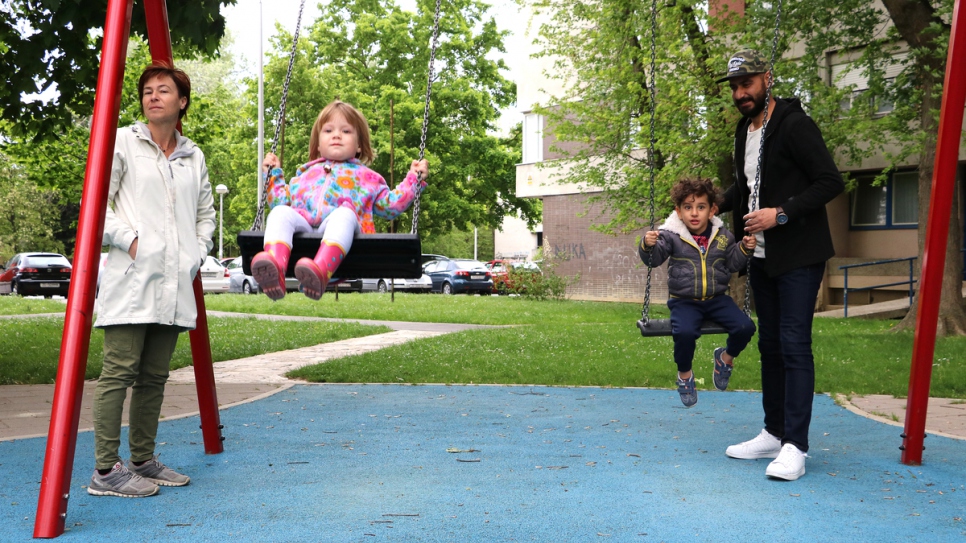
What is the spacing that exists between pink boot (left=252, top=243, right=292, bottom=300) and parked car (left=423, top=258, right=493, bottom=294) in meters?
28.9

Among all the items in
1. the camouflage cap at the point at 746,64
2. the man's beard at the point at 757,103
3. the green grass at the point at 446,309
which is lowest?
the green grass at the point at 446,309

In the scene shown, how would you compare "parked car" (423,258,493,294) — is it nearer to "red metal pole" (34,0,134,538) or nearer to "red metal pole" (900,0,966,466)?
"red metal pole" (900,0,966,466)

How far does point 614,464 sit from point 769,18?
11.4 metres

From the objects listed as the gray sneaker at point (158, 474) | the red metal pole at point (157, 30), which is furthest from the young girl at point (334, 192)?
the gray sneaker at point (158, 474)

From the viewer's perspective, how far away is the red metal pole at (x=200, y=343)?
5.71 meters

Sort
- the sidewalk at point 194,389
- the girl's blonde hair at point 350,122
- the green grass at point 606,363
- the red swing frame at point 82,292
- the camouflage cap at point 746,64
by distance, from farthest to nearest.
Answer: the green grass at point 606,363 < the sidewalk at point 194,389 < the girl's blonde hair at point 350,122 < the camouflage cap at point 746,64 < the red swing frame at point 82,292

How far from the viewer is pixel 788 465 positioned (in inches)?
208

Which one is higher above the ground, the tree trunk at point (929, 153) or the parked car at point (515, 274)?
the tree trunk at point (929, 153)

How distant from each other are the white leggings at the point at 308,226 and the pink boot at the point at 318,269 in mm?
58

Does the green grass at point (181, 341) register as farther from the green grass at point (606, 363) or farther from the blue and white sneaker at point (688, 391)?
the blue and white sneaker at point (688, 391)

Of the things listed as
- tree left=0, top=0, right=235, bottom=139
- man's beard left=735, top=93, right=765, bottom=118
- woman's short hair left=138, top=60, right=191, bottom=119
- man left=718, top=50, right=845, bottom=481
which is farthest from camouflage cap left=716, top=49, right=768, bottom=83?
tree left=0, top=0, right=235, bottom=139

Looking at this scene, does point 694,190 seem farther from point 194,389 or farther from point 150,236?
point 194,389

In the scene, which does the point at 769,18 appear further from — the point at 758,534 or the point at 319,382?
the point at 758,534

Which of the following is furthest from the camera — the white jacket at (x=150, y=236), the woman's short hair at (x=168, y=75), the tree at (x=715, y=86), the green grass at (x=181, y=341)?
the tree at (x=715, y=86)
